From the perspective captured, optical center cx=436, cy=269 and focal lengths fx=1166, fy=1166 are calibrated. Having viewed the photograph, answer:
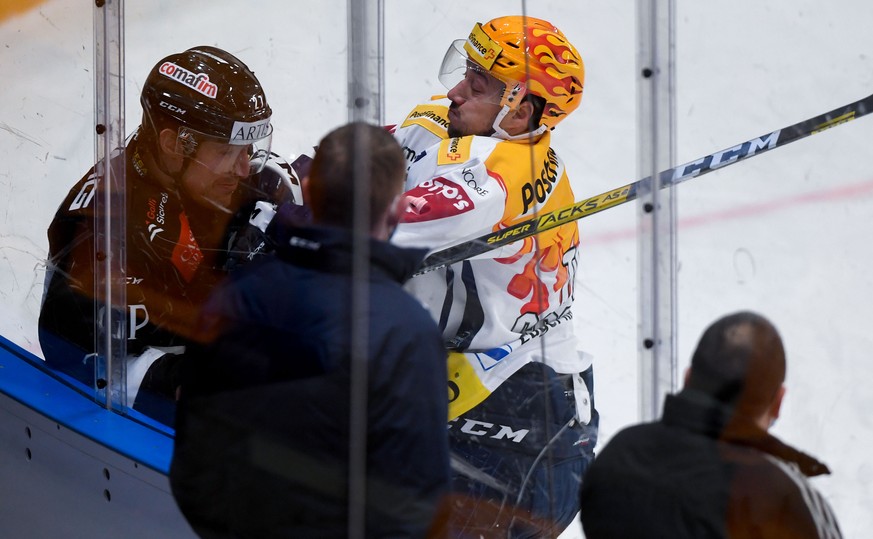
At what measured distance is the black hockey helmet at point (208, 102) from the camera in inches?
86.9

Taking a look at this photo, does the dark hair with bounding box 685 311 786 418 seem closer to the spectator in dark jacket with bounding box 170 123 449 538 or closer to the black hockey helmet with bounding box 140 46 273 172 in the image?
the spectator in dark jacket with bounding box 170 123 449 538

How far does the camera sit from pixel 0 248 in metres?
2.36


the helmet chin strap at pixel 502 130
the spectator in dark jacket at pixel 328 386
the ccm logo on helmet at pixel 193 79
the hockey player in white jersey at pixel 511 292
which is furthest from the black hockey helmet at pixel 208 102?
the spectator in dark jacket at pixel 328 386

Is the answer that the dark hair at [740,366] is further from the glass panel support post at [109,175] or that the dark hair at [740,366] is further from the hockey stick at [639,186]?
the glass panel support post at [109,175]

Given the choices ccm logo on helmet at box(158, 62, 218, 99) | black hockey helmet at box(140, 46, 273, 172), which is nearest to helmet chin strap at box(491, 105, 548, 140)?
black hockey helmet at box(140, 46, 273, 172)

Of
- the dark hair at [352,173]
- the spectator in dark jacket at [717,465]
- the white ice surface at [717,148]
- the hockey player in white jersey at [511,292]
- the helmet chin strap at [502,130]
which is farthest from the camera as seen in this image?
the helmet chin strap at [502,130]

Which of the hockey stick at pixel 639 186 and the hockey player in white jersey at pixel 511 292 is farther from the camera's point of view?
the hockey player in white jersey at pixel 511 292

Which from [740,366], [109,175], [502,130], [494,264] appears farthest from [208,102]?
[740,366]

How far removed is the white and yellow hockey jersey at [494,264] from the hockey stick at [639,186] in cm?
1

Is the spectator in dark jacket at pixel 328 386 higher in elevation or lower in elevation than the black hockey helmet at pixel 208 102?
lower

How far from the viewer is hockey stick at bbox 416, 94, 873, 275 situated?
65.6 inches

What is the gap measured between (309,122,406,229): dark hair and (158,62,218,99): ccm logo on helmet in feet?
2.77

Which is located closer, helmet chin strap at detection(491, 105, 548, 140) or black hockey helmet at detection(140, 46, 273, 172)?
helmet chin strap at detection(491, 105, 548, 140)

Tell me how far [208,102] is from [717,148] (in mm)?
972
